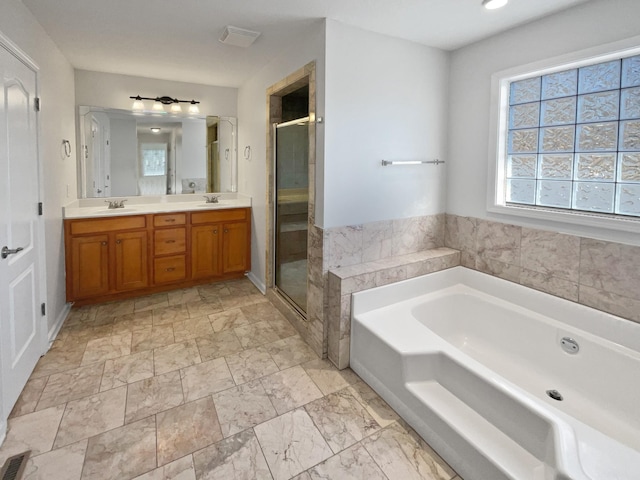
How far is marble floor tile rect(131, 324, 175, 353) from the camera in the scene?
2.84 m

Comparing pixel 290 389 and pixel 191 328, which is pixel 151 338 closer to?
pixel 191 328

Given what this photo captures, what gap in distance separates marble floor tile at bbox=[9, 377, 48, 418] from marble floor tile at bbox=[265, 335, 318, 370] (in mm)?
1449

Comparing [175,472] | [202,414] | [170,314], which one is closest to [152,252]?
[170,314]

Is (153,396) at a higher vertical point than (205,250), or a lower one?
lower

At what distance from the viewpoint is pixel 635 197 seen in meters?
2.17

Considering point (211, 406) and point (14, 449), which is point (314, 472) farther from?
point (14, 449)

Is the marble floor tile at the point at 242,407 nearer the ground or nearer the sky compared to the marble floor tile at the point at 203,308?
nearer the ground

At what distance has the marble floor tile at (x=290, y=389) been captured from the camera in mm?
2176

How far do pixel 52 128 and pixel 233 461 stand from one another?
2865mm

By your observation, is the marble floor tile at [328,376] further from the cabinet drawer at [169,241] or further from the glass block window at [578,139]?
the cabinet drawer at [169,241]

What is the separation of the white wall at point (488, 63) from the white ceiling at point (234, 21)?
0.09 m

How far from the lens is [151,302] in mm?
3729

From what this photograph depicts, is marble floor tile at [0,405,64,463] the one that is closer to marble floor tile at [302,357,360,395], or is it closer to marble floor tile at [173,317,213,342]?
marble floor tile at [173,317,213,342]

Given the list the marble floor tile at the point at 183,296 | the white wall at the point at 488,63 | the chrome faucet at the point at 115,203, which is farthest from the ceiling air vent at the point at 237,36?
the marble floor tile at the point at 183,296
